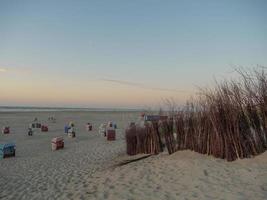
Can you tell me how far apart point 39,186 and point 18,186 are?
50 centimetres

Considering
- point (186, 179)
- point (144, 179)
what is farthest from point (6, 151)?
point (186, 179)

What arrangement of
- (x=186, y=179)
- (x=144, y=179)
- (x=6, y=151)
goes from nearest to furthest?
(x=186, y=179), (x=144, y=179), (x=6, y=151)

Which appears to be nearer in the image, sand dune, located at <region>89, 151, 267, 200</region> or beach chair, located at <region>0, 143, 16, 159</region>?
sand dune, located at <region>89, 151, 267, 200</region>

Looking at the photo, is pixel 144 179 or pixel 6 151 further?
pixel 6 151

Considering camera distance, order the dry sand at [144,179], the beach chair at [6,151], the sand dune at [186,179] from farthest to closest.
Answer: the beach chair at [6,151], the dry sand at [144,179], the sand dune at [186,179]

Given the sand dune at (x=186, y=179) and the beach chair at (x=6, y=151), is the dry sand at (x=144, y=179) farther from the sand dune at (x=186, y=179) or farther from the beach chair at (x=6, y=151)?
the beach chair at (x=6, y=151)

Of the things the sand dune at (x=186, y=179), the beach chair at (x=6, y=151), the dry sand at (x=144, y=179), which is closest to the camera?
the sand dune at (x=186, y=179)

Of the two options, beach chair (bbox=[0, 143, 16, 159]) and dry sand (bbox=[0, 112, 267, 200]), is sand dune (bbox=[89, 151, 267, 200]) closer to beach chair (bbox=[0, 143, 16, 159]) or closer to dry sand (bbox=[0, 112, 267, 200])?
dry sand (bbox=[0, 112, 267, 200])

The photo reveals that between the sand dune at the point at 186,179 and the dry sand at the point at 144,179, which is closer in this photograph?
the sand dune at the point at 186,179

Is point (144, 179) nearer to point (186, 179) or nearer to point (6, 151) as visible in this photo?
point (186, 179)

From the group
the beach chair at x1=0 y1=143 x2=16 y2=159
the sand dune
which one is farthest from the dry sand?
the beach chair at x1=0 y1=143 x2=16 y2=159

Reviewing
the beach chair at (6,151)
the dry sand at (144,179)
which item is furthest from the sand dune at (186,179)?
the beach chair at (6,151)

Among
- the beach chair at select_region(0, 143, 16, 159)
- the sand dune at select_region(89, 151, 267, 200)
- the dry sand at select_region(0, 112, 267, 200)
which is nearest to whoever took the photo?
the sand dune at select_region(89, 151, 267, 200)

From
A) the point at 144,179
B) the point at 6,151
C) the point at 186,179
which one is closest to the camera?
the point at 186,179
